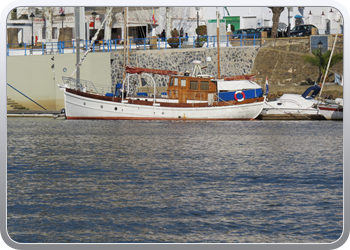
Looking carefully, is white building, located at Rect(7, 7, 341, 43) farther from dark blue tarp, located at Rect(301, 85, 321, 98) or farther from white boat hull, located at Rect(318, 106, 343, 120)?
white boat hull, located at Rect(318, 106, 343, 120)

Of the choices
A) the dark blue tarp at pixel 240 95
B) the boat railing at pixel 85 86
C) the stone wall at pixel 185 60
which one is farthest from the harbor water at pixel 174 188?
the stone wall at pixel 185 60

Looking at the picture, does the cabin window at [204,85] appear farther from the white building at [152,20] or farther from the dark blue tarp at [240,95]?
the white building at [152,20]

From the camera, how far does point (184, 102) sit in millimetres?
36719

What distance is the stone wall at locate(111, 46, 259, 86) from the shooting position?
4416 cm

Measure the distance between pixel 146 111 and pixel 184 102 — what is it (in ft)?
9.12

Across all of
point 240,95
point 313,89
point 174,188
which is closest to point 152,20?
point 240,95

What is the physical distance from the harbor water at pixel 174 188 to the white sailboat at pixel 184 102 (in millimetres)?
8601

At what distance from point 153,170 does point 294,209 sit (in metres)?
6.77

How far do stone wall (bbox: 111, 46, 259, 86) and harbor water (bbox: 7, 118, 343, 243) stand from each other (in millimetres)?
16921

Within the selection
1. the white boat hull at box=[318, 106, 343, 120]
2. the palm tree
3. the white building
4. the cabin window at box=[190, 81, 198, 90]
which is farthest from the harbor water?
the white building

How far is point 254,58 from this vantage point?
4403 centimetres

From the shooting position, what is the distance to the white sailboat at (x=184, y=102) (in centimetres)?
3653
